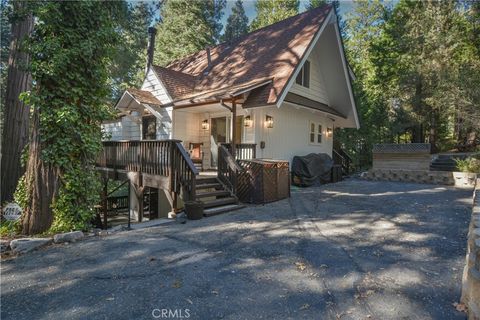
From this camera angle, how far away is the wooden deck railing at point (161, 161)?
6.45 meters

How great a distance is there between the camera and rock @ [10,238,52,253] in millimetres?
4027

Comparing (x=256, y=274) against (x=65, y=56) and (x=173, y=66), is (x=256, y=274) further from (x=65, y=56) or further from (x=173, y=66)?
(x=173, y=66)

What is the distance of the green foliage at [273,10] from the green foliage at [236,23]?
2.23 metres

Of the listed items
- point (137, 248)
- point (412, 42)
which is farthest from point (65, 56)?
point (412, 42)

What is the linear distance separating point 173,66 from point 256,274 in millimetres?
15332

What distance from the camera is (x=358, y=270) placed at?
3303mm

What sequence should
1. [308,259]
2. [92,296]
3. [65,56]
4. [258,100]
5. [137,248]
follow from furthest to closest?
[258,100] → [65,56] → [137,248] → [308,259] → [92,296]

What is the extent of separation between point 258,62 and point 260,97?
109 inches

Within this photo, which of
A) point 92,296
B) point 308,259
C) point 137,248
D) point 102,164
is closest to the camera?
point 92,296

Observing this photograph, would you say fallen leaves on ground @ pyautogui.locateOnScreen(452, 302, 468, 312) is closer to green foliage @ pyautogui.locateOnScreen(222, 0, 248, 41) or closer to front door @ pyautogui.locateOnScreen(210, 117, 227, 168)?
front door @ pyautogui.locateOnScreen(210, 117, 227, 168)

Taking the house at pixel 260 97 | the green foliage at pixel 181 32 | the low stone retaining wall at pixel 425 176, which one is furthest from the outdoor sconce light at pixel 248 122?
the green foliage at pixel 181 32

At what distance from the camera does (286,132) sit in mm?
11266

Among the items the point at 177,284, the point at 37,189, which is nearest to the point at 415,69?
the point at 177,284

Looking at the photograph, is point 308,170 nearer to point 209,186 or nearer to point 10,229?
point 209,186
